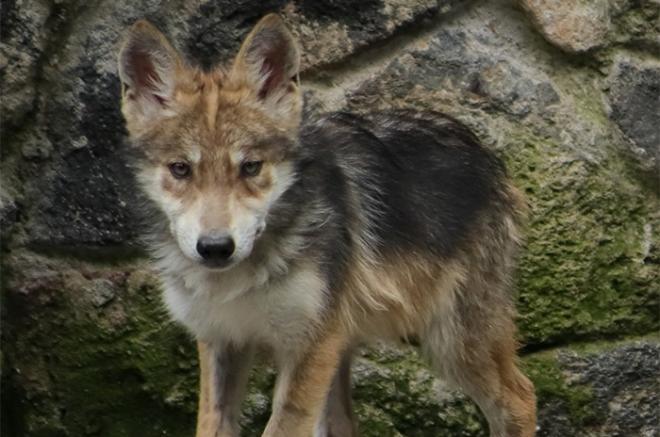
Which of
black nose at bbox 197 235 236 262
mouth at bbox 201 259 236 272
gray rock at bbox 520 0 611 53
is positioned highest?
gray rock at bbox 520 0 611 53

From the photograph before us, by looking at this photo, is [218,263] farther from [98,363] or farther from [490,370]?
[98,363]

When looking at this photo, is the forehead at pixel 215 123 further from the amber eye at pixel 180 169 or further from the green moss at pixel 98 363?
the green moss at pixel 98 363

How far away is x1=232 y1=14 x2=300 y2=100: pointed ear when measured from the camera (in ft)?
16.7

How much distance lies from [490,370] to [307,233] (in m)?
1.10

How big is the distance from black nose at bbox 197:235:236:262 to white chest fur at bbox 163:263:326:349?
0.33 m

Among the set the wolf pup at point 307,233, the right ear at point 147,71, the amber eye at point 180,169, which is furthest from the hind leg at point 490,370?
the right ear at point 147,71

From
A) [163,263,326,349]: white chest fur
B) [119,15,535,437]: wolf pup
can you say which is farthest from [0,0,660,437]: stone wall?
[163,263,326,349]: white chest fur

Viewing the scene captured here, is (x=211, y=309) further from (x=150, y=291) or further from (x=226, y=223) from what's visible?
(x=150, y=291)

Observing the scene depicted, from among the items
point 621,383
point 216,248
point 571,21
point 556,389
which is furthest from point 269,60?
point 621,383

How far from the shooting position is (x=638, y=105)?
6.52 m

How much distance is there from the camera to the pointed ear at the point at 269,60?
5.10 m

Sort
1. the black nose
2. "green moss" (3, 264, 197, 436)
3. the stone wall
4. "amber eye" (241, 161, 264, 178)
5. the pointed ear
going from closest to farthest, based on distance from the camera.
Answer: the black nose, "amber eye" (241, 161, 264, 178), the pointed ear, the stone wall, "green moss" (3, 264, 197, 436)

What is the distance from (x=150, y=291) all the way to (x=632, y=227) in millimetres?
2086

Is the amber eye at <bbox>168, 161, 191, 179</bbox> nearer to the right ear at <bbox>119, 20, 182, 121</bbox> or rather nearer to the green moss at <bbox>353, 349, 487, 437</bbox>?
the right ear at <bbox>119, 20, 182, 121</bbox>
